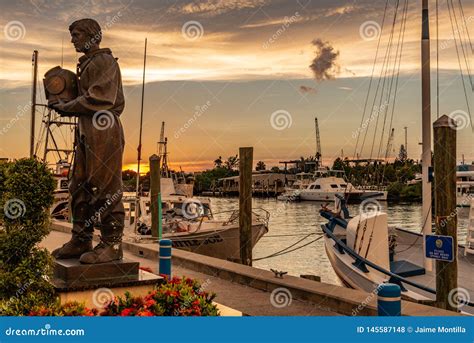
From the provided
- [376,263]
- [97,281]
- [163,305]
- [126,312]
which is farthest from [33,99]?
[126,312]

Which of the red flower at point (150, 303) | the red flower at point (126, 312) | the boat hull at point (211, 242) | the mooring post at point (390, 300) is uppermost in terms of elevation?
the mooring post at point (390, 300)

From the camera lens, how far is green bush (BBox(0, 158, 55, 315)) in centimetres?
612

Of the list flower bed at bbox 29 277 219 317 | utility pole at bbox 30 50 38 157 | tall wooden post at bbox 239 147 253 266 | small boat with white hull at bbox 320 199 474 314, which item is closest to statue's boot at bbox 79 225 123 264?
flower bed at bbox 29 277 219 317

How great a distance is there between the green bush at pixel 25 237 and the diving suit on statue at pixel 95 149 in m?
0.83

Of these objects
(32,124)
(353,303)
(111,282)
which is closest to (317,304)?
(353,303)

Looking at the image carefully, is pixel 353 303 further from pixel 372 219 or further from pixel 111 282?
pixel 372 219

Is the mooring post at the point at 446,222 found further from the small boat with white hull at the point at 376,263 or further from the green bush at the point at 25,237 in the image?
the green bush at the point at 25,237

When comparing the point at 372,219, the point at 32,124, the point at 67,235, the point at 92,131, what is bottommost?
the point at 67,235

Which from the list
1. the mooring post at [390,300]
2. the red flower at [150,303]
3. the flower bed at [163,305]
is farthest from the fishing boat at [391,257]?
the red flower at [150,303]

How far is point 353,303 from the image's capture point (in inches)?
313

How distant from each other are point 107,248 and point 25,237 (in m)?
1.28

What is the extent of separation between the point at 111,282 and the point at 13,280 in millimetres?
1248

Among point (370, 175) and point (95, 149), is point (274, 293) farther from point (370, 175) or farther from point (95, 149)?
point (370, 175)

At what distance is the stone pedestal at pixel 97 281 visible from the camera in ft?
21.9
